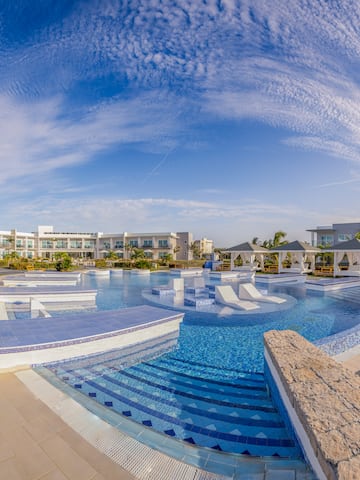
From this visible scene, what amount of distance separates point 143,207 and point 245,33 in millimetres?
→ 22562

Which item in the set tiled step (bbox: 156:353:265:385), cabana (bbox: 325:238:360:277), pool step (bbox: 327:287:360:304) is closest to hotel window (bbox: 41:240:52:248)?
cabana (bbox: 325:238:360:277)

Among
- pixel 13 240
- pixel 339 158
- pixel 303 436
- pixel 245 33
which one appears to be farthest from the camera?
pixel 13 240

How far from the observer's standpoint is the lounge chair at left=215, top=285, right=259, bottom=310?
9.58 m

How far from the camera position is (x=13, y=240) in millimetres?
41719

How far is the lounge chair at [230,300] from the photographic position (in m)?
9.58

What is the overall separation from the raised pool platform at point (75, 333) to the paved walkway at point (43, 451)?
1308mm

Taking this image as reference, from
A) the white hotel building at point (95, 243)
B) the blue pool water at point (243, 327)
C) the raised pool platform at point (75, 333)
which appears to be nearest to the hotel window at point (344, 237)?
the white hotel building at point (95, 243)

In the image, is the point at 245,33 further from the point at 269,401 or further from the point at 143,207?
the point at 143,207

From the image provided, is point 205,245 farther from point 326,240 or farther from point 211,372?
point 211,372

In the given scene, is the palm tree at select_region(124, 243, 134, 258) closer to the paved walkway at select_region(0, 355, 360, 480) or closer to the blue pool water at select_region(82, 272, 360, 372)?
the blue pool water at select_region(82, 272, 360, 372)

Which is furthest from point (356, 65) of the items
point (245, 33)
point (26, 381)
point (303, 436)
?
point (26, 381)

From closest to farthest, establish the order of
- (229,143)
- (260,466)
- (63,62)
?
(260,466), (63,62), (229,143)

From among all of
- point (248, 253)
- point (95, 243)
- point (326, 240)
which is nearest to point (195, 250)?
point (95, 243)

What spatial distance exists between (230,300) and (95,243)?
135ft
